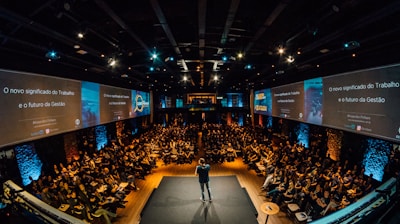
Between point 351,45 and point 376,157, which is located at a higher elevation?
point 351,45

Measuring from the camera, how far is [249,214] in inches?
242

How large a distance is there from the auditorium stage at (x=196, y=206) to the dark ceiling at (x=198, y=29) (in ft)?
17.4

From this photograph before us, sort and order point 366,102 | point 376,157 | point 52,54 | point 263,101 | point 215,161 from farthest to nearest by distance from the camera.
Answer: point 263,101 → point 215,161 → point 376,157 → point 366,102 → point 52,54

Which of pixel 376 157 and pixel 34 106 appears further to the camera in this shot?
pixel 376 157

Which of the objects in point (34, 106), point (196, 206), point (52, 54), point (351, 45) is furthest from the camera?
point (196, 206)

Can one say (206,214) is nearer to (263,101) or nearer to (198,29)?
(198,29)

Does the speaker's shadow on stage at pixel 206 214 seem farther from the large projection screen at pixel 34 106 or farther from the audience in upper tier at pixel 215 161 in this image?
the large projection screen at pixel 34 106

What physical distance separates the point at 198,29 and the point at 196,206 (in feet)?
18.5

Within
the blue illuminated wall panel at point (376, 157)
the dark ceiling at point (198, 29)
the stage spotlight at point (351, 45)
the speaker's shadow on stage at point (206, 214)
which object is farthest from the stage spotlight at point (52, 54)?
the blue illuminated wall panel at point (376, 157)

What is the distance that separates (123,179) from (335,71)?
986 cm

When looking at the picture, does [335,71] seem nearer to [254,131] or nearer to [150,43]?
[150,43]

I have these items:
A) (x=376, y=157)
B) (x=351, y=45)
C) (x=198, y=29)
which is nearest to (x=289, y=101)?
(x=376, y=157)

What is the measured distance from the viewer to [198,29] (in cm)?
509

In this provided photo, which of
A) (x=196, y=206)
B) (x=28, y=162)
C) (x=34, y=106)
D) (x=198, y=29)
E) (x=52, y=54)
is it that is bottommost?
(x=196, y=206)
